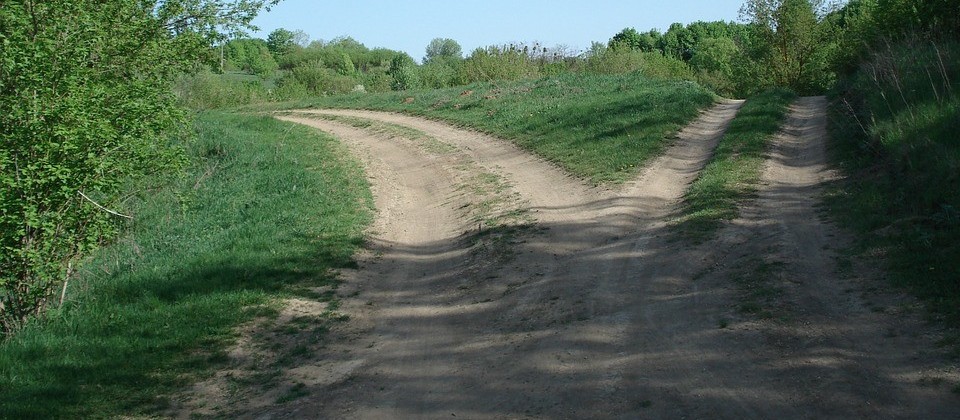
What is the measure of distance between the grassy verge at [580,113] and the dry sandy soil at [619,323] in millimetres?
2579

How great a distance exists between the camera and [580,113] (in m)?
20.2

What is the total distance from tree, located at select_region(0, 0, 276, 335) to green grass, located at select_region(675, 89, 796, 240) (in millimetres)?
7079

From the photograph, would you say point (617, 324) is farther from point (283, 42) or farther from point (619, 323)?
point (283, 42)

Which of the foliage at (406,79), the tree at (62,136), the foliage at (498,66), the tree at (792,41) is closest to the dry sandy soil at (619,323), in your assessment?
the tree at (62,136)

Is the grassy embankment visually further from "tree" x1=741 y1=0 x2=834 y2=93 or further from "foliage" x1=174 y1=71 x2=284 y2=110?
"foliage" x1=174 y1=71 x2=284 y2=110

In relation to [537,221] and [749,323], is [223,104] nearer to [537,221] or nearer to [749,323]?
[537,221]

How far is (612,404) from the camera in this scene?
5723 mm

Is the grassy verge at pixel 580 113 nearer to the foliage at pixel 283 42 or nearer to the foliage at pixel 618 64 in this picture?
the foliage at pixel 618 64

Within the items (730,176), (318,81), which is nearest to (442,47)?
(318,81)

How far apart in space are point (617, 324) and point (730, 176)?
225 inches

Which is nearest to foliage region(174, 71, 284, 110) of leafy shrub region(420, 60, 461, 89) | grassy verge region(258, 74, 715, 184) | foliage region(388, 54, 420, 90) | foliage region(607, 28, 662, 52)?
foliage region(388, 54, 420, 90)

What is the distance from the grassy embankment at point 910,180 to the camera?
283 inches

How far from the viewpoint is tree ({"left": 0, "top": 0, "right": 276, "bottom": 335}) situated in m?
9.19

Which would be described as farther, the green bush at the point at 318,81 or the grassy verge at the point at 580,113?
the green bush at the point at 318,81
